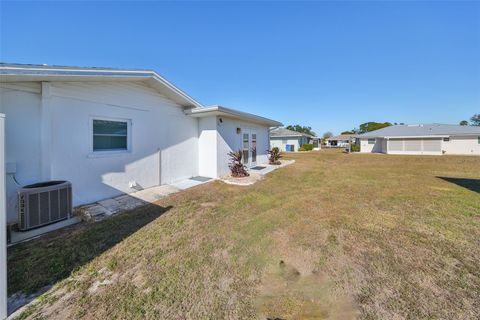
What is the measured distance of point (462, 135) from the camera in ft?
75.3

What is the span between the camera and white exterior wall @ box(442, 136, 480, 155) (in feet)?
75.5

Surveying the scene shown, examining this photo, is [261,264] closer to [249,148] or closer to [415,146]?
[249,148]

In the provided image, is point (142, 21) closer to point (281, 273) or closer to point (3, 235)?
point (3, 235)

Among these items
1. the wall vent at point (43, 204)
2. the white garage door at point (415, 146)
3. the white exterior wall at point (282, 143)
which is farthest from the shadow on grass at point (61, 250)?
the white exterior wall at point (282, 143)

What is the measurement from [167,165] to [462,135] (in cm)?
3330

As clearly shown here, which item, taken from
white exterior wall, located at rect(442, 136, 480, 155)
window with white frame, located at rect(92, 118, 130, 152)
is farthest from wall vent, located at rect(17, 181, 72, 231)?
white exterior wall, located at rect(442, 136, 480, 155)

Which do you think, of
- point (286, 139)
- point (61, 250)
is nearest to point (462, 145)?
point (286, 139)

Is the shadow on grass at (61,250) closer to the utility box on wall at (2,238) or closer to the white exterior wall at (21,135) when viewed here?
the utility box on wall at (2,238)

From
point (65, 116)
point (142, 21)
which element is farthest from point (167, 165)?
point (142, 21)

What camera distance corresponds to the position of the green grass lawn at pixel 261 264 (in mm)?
2051

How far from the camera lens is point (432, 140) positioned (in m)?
23.9

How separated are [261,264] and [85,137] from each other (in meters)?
5.49

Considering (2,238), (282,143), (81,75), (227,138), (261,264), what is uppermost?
(282,143)

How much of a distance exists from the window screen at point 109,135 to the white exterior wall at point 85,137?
8.5 inches
